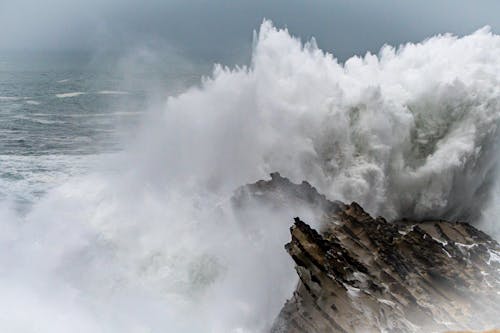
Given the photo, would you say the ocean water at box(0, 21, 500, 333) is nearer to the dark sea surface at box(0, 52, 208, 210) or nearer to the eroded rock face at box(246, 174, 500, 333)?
the dark sea surface at box(0, 52, 208, 210)

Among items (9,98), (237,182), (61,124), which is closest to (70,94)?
(9,98)

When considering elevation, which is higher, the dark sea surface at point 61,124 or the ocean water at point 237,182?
the dark sea surface at point 61,124

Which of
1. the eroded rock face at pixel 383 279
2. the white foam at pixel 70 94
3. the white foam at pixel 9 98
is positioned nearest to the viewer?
the eroded rock face at pixel 383 279

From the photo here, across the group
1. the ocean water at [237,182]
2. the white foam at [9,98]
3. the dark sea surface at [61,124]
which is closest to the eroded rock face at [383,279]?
the ocean water at [237,182]

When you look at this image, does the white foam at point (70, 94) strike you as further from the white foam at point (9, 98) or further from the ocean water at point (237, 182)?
the ocean water at point (237, 182)

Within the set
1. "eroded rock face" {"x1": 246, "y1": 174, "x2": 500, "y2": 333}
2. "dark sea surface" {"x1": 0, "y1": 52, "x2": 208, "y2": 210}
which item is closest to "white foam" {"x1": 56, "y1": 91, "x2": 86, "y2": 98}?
"dark sea surface" {"x1": 0, "y1": 52, "x2": 208, "y2": 210}

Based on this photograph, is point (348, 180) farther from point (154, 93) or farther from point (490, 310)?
point (154, 93)

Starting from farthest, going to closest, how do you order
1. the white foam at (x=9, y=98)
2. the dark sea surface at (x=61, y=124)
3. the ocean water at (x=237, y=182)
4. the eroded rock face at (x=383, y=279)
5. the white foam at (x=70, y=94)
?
1. the white foam at (x=70, y=94)
2. the white foam at (x=9, y=98)
3. the dark sea surface at (x=61, y=124)
4. the ocean water at (x=237, y=182)
5. the eroded rock face at (x=383, y=279)

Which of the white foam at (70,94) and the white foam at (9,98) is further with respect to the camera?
the white foam at (70,94)
